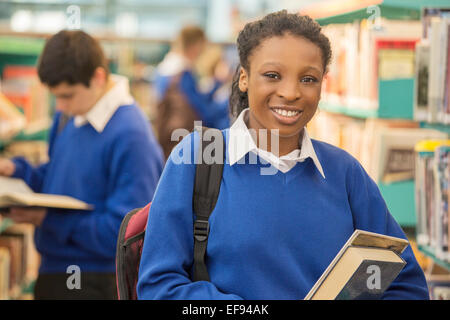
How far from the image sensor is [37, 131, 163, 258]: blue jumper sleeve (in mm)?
2141

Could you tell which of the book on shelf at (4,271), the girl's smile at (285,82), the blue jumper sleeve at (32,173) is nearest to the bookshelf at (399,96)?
the girl's smile at (285,82)

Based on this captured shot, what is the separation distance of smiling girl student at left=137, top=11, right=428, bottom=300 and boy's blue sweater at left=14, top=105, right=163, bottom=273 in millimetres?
822

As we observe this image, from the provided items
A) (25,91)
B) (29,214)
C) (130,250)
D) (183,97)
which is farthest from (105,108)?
(183,97)

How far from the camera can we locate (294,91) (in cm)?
130

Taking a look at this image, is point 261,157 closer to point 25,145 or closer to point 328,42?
point 328,42

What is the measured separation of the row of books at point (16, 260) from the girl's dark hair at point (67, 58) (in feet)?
5.59

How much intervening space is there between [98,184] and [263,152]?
101 centimetres

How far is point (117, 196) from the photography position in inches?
85.1

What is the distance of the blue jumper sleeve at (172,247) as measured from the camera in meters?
1.27

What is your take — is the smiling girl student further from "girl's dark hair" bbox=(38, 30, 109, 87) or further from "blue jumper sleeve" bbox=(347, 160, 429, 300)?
"girl's dark hair" bbox=(38, 30, 109, 87)

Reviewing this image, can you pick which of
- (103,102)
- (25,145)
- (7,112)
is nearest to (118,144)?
(103,102)

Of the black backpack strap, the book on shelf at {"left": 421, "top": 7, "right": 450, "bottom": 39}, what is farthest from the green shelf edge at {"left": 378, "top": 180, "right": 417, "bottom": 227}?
the black backpack strap

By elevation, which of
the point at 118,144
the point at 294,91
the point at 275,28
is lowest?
the point at 118,144

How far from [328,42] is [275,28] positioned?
0.43 ft
